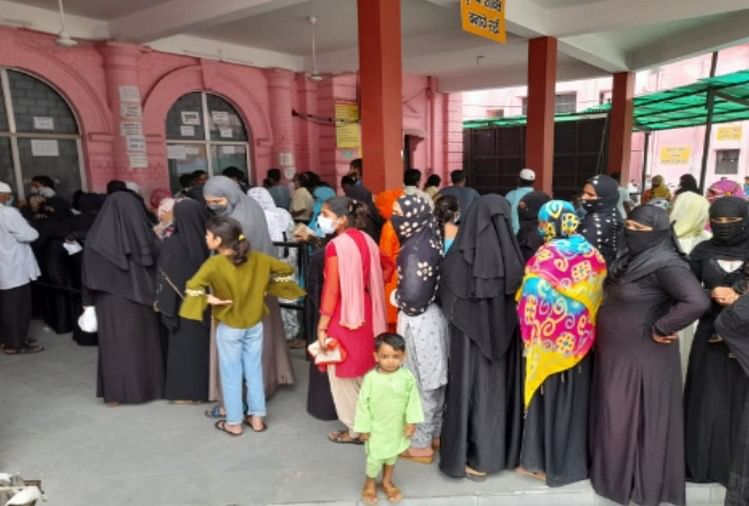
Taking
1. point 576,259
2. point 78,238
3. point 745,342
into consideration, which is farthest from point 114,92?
point 745,342

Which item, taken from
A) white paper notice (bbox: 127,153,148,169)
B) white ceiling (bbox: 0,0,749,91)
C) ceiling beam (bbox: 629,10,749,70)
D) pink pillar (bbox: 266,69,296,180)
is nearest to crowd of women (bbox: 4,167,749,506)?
white ceiling (bbox: 0,0,749,91)

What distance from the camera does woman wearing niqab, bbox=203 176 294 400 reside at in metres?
3.21

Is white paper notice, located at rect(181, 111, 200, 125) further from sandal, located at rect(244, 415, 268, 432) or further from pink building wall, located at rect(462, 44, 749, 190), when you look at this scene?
pink building wall, located at rect(462, 44, 749, 190)

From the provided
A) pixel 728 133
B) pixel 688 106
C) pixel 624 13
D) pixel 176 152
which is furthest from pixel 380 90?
pixel 728 133

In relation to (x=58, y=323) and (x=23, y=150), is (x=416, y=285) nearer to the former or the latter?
(x=58, y=323)

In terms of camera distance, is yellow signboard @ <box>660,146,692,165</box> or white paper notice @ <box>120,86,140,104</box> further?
yellow signboard @ <box>660,146,692,165</box>

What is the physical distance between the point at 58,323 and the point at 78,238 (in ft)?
3.89

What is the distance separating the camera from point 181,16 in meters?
5.99

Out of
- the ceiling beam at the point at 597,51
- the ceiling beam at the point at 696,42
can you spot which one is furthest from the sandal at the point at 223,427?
the ceiling beam at the point at 696,42

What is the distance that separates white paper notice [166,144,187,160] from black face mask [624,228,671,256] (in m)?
7.08

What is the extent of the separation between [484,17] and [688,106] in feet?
22.0

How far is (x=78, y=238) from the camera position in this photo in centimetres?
462

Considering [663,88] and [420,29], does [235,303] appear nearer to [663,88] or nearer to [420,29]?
[420,29]

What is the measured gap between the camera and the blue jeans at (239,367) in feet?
9.98
